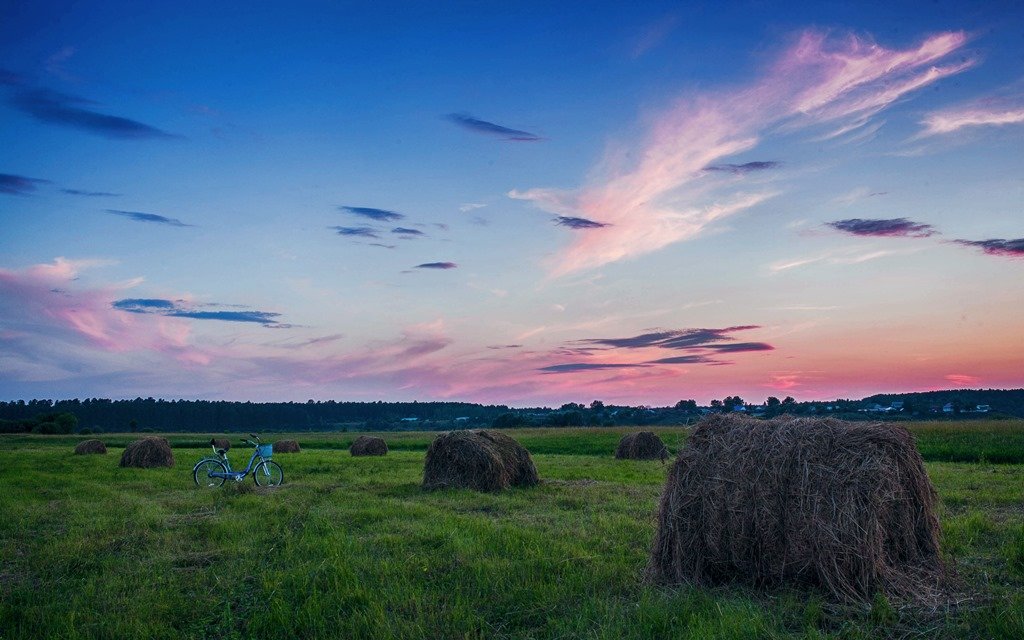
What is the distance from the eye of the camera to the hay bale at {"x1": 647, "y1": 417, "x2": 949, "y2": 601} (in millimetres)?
7031

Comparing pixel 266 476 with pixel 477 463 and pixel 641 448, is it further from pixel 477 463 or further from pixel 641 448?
pixel 641 448

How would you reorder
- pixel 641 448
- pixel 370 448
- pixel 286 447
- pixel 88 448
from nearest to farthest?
1. pixel 641 448
2. pixel 370 448
3. pixel 88 448
4. pixel 286 447

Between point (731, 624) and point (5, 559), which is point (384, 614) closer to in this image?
point (731, 624)

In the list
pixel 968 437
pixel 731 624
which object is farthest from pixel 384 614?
pixel 968 437

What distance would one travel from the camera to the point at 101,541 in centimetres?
1015

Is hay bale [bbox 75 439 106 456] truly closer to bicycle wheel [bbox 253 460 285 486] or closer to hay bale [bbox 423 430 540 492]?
bicycle wheel [bbox 253 460 285 486]

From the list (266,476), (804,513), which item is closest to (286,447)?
(266,476)

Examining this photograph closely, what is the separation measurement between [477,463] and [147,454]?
1773cm

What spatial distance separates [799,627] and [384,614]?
3.95m

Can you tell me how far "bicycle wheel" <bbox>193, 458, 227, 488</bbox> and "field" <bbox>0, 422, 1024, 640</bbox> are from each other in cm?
466

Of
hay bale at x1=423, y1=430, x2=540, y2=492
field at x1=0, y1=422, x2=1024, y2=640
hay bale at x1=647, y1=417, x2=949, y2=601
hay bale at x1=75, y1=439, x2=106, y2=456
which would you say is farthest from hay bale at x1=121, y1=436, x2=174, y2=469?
hay bale at x1=647, y1=417, x2=949, y2=601

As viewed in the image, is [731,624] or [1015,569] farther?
[1015,569]

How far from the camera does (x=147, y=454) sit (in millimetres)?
27234

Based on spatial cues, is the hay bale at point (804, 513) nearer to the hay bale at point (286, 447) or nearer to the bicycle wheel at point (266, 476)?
the bicycle wheel at point (266, 476)
